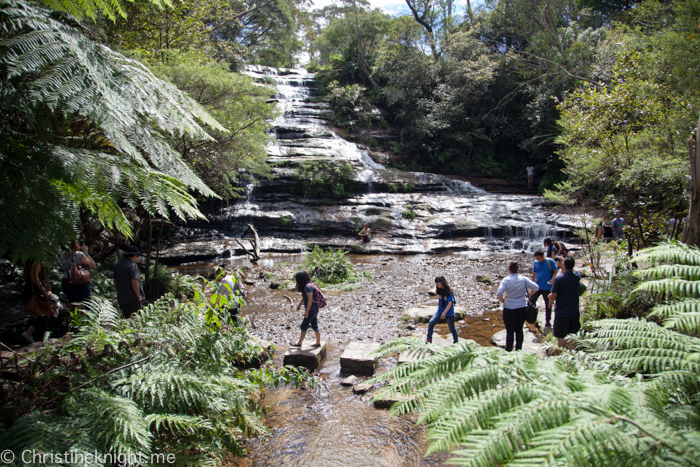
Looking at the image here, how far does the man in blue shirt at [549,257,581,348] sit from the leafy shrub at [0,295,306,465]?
4.25 metres

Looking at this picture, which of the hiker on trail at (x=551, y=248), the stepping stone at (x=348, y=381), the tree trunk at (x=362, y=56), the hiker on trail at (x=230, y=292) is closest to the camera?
the hiker on trail at (x=230, y=292)

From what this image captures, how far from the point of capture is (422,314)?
A: 8133 mm

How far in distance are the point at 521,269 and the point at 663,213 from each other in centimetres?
583

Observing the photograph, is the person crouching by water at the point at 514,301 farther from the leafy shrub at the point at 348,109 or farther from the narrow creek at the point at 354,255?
the leafy shrub at the point at 348,109

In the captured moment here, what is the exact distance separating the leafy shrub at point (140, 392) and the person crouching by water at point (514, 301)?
12.0 feet

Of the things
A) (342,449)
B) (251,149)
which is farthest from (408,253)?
(342,449)

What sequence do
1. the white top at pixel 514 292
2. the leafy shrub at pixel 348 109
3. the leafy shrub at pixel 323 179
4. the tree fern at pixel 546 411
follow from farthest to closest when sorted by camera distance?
the leafy shrub at pixel 348 109, the leafy shrub at pixel 323 179, the white top at pixel 514 292, the tree fern at pixel 546 411

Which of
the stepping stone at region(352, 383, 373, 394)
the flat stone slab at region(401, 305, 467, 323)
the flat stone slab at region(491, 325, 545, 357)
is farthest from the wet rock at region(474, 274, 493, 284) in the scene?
the stepping stone at region(352, 383, 373, 394)

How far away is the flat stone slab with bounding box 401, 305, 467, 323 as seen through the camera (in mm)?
7996

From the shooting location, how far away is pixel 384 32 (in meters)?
32.5

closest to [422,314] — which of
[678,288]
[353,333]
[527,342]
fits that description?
[353,333]

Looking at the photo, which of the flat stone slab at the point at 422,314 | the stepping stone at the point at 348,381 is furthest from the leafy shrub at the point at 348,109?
the stepping stone at the point at 348,381

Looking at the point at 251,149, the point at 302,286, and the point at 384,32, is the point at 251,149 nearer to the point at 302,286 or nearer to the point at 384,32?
the point at 302,286

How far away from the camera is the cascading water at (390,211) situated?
16922 mm
